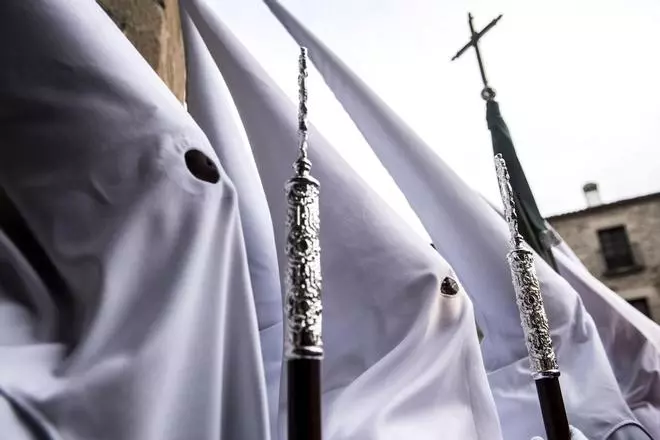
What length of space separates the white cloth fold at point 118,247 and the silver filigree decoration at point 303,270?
1.8 inches

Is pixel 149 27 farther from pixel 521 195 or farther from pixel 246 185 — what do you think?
pixel 521 195

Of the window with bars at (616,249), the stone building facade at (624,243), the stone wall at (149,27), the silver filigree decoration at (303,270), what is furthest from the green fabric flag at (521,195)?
the window with bars at (616,249)

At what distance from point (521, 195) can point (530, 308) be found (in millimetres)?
972

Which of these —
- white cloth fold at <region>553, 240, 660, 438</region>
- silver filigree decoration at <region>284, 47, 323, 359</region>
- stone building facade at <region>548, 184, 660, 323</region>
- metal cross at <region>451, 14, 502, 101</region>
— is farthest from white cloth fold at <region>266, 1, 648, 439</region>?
stone building facade at <region>548, 184, 660, 323</region>

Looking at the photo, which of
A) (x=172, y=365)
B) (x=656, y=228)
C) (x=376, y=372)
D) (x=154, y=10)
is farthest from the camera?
(x=656, y=228)

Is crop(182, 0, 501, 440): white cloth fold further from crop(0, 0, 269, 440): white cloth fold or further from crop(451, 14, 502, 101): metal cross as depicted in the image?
crop(451, 14, 502, 101): metal cross

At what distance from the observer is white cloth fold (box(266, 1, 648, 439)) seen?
1.19m

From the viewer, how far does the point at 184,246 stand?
598 millimetres

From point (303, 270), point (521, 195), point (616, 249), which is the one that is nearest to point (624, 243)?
point (616, 249)

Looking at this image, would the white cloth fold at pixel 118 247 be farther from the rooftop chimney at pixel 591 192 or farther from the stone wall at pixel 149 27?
the rooftop chimney at pixel 591 192

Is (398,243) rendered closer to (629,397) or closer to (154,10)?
(629,397)

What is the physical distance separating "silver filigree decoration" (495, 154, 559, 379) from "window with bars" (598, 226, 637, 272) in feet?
25.0

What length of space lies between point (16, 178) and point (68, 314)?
17 cm

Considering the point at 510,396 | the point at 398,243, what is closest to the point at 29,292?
the point at 398,243
